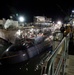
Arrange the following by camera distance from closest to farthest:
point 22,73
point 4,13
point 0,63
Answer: point 22,73 < point 0,63 < point 4,13

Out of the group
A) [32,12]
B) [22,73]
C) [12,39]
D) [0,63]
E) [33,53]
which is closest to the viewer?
[22,73]

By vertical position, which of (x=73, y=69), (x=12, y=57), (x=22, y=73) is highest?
(x=73, y=69)

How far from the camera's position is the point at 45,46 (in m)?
15.5

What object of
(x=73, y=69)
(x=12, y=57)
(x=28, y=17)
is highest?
(x=28, y=17)

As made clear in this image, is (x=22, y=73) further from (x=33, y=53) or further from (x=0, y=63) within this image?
(x=33, y=53)

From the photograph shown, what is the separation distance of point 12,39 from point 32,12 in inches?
2365

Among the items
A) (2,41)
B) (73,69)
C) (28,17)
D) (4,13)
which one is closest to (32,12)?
(28,17)

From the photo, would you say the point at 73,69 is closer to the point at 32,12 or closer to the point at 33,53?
the point at 33,53

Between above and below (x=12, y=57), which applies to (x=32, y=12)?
above

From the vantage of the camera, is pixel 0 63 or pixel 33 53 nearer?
pixel 0 63

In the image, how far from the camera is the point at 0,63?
1080 cm

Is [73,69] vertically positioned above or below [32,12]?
below

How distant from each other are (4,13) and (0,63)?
167ft

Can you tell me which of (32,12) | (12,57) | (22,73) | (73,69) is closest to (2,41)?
(12,57)
